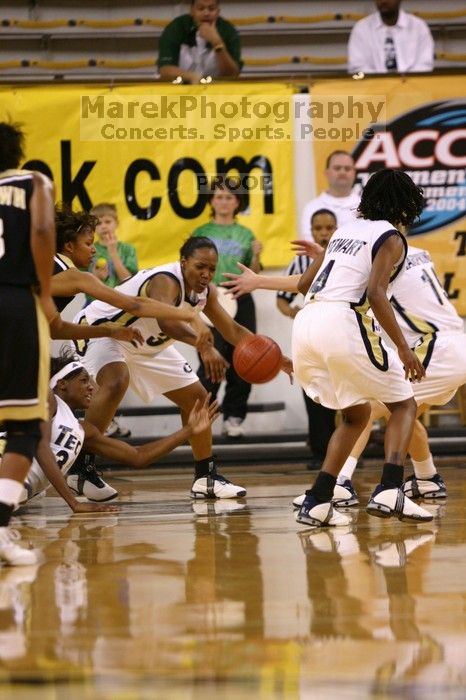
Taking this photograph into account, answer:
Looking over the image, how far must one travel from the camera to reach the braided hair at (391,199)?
612 cm

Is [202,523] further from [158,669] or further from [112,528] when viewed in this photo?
[158,669]

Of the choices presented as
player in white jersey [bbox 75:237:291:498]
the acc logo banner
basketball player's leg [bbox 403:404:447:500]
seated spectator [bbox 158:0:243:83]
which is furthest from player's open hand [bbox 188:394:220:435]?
seated spectator [bbox 158:0:243:83]

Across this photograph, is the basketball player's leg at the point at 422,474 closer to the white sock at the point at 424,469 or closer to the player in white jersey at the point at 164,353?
the white sock at the point at 424,469

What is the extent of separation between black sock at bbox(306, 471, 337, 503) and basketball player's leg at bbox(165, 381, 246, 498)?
157cm

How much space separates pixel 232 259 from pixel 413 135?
6.90 ft

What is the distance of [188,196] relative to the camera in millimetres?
10742

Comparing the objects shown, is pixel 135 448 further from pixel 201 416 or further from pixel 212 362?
pixel 212 362

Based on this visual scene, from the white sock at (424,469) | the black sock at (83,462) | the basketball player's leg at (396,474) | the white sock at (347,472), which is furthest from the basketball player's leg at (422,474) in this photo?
the black sock at (83,462)

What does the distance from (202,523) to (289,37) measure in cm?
783

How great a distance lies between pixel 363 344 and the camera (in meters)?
5.89

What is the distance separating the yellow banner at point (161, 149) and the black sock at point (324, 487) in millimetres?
4992

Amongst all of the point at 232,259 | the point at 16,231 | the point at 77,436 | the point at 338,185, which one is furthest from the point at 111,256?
the point at 16,231

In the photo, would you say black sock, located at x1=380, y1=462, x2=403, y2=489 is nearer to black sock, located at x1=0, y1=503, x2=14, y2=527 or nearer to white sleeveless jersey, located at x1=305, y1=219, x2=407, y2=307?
white sleeveless jersey, located at x1=305, y1=219, x2=407, y2=307

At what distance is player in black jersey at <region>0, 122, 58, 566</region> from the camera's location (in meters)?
4.86
